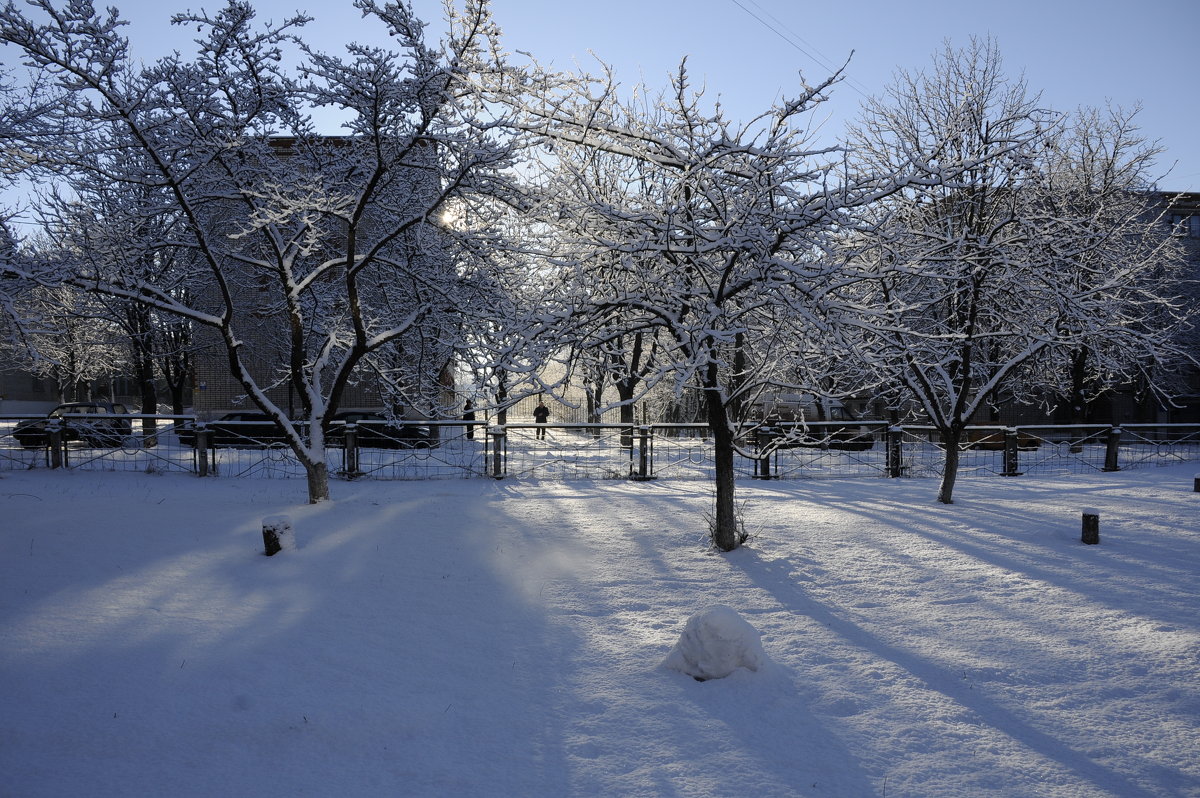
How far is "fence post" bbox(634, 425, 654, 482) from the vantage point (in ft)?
48.7

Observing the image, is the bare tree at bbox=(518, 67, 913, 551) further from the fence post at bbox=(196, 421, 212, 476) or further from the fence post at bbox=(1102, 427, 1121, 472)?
the fence post at bbox=(1102, 427, 1121, 472)

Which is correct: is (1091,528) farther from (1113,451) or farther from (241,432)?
(241,432)

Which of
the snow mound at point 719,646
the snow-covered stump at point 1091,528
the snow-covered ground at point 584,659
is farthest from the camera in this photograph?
the snow-covered stump at point 1091,528

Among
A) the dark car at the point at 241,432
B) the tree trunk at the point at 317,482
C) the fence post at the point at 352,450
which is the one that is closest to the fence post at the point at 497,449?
the fence post at the point at 352,450

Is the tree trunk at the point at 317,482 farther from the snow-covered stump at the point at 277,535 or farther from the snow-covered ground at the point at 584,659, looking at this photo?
the snow-covered stump at the point at 277,535

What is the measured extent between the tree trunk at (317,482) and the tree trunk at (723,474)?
6023 mm

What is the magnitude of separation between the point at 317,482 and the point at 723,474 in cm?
628

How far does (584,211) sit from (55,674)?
6159mm

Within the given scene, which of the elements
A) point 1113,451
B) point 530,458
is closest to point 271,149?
point 530,458

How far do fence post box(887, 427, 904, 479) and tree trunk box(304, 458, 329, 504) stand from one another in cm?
1208

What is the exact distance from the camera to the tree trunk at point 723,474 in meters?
7.92

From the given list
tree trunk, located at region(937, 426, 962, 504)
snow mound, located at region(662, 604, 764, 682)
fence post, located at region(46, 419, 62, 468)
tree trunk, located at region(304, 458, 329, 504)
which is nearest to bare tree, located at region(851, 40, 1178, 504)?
tree trunk, located at region(937, 426, 962, 504)

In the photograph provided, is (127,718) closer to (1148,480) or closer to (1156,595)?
(1156,595)

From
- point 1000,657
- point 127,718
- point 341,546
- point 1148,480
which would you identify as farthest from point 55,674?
point 1148,480
